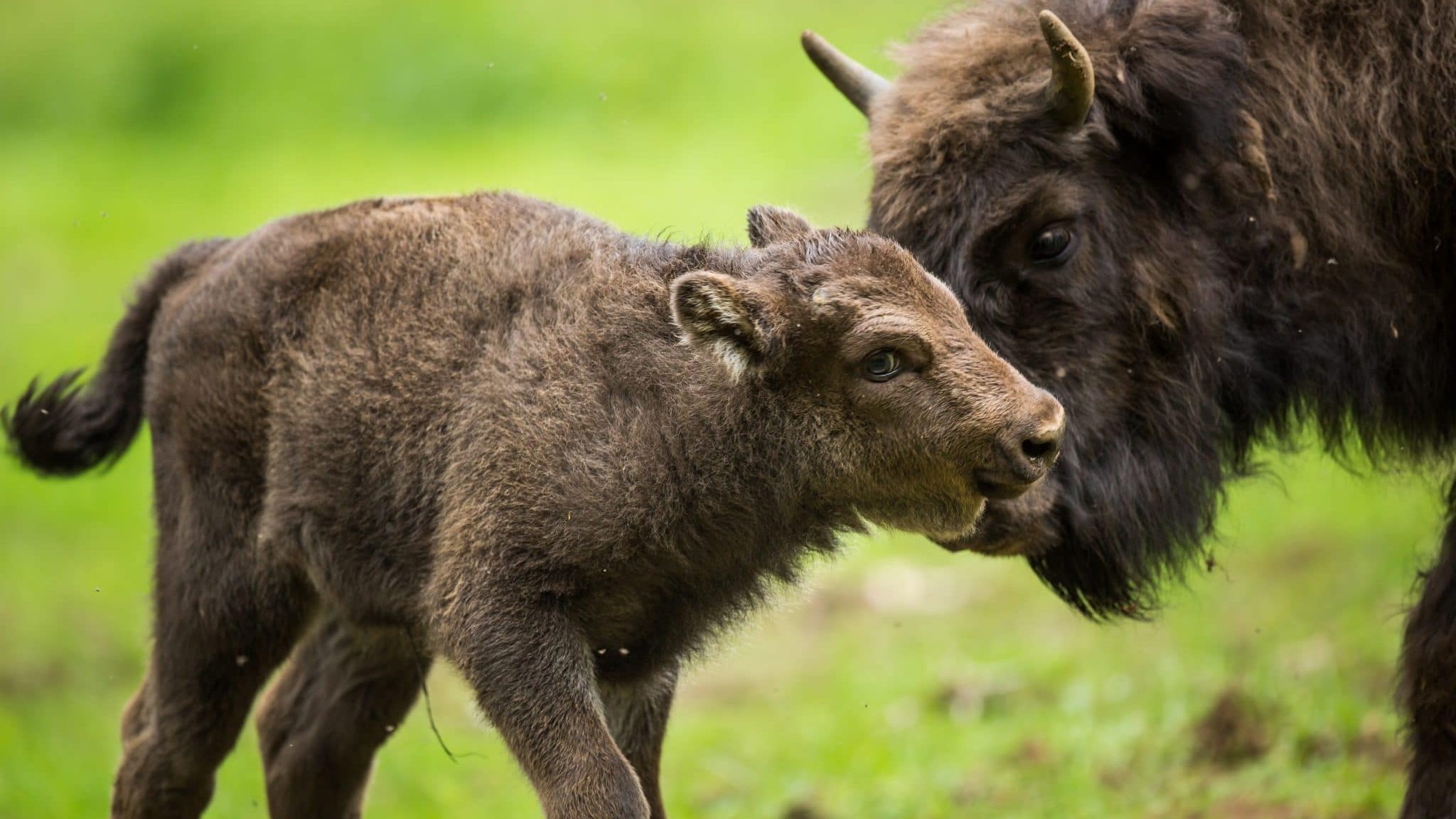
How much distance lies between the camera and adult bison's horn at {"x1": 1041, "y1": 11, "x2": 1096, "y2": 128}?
453 centimetres

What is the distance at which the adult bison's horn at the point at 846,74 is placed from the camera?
546 centimetres

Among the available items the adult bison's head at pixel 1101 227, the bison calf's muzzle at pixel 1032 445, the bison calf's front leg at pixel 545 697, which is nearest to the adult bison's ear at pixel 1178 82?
the adult bison's head at pixel 1101 227

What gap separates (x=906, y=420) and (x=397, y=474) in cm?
140

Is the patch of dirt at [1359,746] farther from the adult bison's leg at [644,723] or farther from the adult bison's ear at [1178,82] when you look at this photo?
the adult bison's leg at [644,723]

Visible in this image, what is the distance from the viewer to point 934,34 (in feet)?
17.7

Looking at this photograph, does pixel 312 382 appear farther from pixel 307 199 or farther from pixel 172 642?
pixel 307 199

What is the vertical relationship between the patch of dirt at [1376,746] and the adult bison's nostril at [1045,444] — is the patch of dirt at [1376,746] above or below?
below

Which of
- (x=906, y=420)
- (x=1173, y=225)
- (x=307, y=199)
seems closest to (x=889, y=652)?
(x=1173, y=225)

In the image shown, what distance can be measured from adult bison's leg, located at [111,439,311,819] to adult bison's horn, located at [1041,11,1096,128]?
254cm

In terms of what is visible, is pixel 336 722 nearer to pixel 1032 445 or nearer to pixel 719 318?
pixel 719 318

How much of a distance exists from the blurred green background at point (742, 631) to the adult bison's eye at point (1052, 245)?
3.59ft

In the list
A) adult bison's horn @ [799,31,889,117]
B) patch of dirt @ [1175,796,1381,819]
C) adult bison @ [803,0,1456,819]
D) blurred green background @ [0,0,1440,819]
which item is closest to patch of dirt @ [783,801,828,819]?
blurred green background @ [0,0,1440,819]

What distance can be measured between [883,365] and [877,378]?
4 cm

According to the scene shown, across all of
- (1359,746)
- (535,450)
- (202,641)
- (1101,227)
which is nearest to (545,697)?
(535,450)
